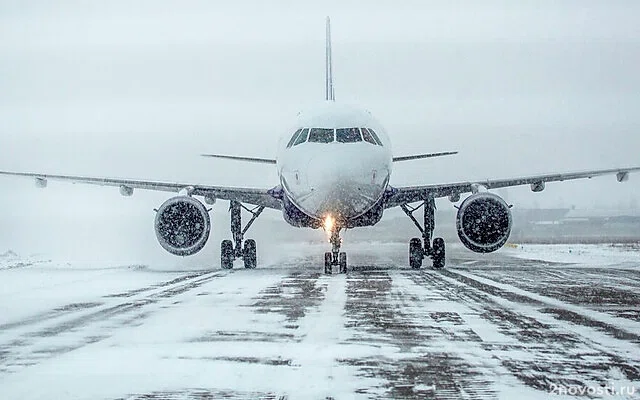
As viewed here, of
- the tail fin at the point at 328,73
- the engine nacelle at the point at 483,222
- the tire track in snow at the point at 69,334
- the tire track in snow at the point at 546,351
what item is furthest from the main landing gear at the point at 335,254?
the tail fin at the point at 328,73

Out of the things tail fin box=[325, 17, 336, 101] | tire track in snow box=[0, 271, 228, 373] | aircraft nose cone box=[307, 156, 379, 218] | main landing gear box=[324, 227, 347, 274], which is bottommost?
tire track in snow box=[0, 271, 228, 373]

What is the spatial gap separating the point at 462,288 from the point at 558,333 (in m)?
5.63

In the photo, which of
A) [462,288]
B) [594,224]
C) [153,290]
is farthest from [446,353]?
[594,224]

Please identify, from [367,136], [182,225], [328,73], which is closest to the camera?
[367,136]

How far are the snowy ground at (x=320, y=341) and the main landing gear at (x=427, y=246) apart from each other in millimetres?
6930

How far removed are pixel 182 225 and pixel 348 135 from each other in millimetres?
4807

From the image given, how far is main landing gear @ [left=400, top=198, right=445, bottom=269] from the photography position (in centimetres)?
2141

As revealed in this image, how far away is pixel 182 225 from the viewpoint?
1962cm

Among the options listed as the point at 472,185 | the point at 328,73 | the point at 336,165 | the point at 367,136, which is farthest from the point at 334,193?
the point at 328,73

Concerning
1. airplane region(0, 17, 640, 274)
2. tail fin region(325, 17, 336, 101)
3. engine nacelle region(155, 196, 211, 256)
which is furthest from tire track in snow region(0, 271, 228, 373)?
tail fin region(325, 17, 336, 101)

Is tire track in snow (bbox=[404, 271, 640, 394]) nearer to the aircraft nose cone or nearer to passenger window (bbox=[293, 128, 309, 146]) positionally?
the aircraft nose cone

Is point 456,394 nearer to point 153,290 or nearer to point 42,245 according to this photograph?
point 153,290

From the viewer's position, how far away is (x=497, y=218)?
19.8 m

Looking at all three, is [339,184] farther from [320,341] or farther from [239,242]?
[320,341]
